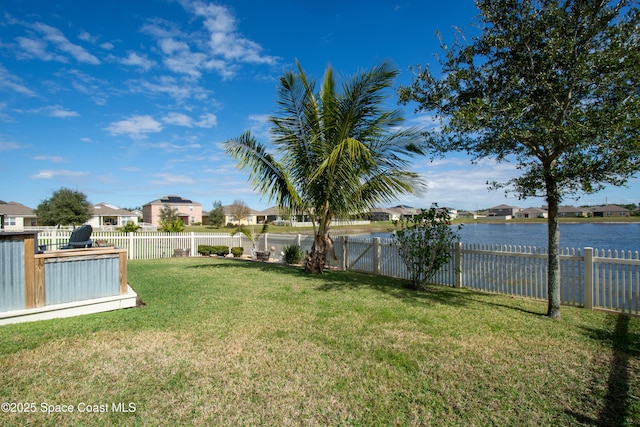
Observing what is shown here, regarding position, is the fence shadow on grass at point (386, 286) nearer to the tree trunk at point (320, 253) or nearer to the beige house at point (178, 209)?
the tree trunk at point (320, 253)

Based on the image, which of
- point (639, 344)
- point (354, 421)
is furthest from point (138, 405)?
point (639, 344)

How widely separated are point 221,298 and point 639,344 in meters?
6.54

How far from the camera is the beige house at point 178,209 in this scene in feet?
203

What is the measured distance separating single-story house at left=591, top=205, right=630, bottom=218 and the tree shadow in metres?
59.9

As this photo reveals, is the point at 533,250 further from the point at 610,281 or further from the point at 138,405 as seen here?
the point at 138,405

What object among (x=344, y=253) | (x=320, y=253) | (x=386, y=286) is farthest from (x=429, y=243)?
(x=344, y=253)

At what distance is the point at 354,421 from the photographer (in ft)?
8.47

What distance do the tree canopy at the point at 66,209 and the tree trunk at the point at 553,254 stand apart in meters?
40.1

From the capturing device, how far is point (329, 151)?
373 inches

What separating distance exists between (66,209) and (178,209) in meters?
29.1

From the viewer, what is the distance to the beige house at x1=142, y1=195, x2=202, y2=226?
61.9 metres

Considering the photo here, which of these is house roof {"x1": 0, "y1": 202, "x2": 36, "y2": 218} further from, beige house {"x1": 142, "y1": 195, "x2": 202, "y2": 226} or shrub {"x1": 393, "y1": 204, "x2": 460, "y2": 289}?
shrub {"x1": 393, "y1": 204, "x2": 460, "y2": 289}

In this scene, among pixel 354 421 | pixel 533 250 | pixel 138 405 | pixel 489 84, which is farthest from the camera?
pixel 533 250

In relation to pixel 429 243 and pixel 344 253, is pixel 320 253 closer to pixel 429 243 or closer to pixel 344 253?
pixel 344 253
